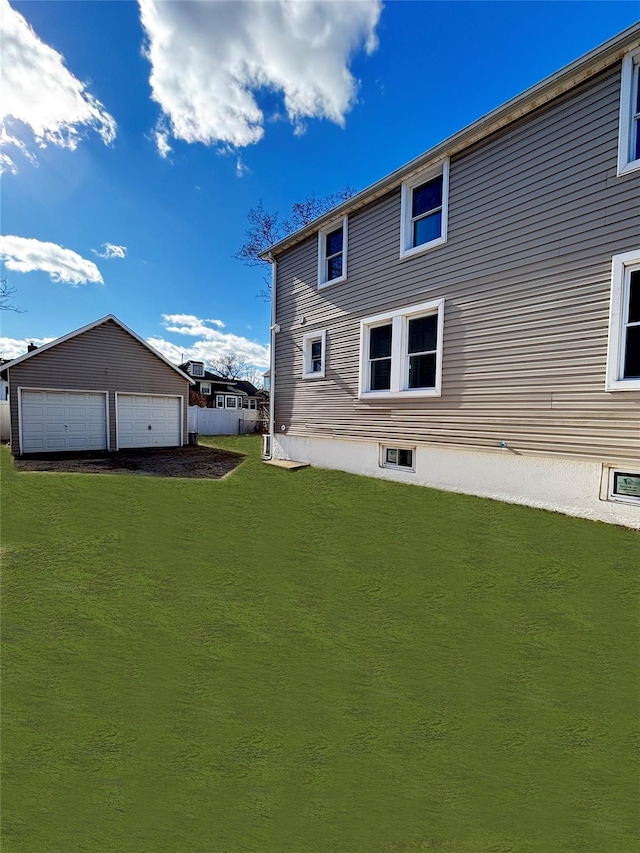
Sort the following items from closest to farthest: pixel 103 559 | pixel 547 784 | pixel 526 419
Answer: pixel 547 784 → pixel 103 559 → pixel 526 419

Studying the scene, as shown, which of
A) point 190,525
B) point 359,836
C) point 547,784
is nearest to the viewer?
point 359,836

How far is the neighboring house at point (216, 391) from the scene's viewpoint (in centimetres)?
3703

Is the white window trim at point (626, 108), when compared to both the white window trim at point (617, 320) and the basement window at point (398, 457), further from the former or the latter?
the basement window at point (398, 457)

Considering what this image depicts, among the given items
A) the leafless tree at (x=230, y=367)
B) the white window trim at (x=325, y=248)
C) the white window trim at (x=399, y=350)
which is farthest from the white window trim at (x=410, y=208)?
the leafless tree at (x=230, y=367)

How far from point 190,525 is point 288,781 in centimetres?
381

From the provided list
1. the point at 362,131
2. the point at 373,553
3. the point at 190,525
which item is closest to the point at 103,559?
the point at 190,525

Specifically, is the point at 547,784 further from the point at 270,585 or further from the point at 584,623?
the point at 270,585

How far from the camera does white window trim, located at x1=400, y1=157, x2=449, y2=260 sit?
6910mm

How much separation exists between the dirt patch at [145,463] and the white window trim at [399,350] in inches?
176

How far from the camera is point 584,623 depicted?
9.57 ft

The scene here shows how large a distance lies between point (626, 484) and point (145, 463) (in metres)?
11.9

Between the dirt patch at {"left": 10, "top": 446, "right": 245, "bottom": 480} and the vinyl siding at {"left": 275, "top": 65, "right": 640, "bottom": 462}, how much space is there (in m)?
5.31

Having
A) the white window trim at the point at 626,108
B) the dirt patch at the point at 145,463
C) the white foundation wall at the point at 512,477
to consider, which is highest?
the white window trim at the point at 626,108

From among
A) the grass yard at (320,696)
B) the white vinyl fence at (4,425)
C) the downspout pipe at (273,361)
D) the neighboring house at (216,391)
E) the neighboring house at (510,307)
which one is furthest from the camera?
the neighboring house at (216,391)
